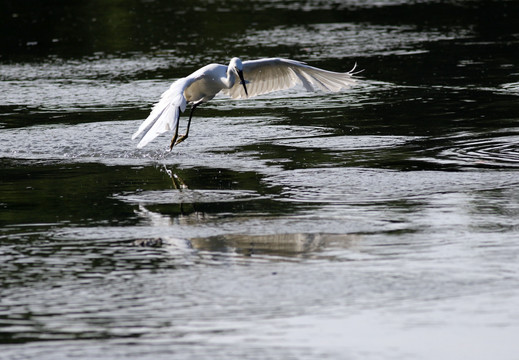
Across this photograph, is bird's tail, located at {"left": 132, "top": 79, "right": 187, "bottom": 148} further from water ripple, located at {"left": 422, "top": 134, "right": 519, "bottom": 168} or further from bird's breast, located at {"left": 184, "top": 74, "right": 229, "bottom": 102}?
water ripple, located at {"left": 422, "top": 134, "right": 519, "bottom": 168}

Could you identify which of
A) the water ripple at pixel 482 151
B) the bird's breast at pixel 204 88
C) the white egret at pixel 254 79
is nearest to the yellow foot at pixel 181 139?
the white egret at pixel 254 79

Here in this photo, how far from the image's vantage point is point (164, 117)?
31.0ft

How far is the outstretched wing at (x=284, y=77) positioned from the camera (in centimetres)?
1195

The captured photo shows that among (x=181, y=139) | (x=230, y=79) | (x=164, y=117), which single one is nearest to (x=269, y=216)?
(x=164, y=117)

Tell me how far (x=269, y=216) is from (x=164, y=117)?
1.99 meters

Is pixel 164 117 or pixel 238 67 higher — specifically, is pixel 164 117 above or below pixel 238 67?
below

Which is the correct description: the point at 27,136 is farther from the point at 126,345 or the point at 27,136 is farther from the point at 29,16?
the point at 29,16

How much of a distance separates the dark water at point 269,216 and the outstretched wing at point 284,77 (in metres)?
0.41

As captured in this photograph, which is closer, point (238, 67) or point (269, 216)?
point (269, 216)

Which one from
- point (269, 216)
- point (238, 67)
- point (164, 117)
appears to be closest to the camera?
point (269, 216)

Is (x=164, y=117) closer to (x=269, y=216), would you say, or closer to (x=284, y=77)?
(x=269, y=216)

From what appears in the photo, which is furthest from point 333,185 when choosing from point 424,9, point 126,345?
point 424,9

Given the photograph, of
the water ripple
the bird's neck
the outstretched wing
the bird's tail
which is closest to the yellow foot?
the bird's neck

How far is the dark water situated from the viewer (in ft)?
17.9
